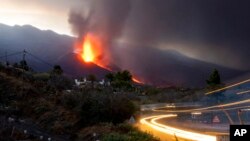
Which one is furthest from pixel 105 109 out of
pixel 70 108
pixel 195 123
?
pixel 195 123

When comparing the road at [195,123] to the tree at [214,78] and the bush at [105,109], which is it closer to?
the bush at [105,109]

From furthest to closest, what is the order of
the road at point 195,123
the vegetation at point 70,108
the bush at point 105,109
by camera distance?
→ the bush at point 105,109, the vegetation at point 70,108, the road at point 195,123

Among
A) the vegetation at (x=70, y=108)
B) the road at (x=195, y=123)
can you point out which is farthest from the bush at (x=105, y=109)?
the road at (x=195, y=123)

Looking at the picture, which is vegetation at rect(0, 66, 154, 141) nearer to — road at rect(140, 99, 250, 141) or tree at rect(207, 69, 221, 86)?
road at rect(140, 99, 250, 141)

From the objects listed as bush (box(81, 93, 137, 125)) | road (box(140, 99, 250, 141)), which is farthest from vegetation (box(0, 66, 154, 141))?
road (box(140, 99, 250, 141))

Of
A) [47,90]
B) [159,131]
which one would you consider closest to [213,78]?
[47,90]

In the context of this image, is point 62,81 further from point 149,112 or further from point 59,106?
point 59,106

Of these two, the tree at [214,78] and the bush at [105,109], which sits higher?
the tree at [214,78]

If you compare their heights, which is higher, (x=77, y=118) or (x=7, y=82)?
(x=7, y=82)

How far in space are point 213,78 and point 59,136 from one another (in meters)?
106

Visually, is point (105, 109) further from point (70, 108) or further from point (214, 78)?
point (214, 78)

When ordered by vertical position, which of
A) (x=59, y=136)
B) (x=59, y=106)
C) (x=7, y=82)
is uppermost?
(x=7, y=82)

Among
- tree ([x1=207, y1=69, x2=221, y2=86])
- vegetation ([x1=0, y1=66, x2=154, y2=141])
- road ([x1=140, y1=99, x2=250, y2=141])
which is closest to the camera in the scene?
road ([x1=140, y1=99, x2=250, y2=141])

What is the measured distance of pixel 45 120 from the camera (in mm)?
42344
